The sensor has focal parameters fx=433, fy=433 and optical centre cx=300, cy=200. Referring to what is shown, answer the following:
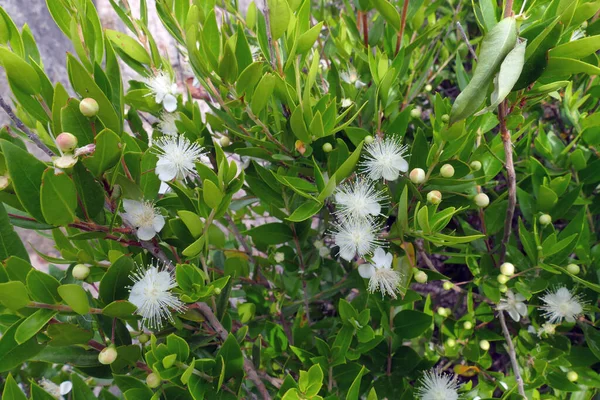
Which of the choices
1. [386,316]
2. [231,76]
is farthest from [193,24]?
[386,316]

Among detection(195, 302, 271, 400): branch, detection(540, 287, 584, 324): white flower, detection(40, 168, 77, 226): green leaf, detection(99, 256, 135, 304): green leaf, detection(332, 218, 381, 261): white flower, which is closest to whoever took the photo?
detection(40, 168, 77, 226): green leaf

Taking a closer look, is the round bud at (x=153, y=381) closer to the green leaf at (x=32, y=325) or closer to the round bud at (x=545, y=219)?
the green leaf at (x=32, y=325)

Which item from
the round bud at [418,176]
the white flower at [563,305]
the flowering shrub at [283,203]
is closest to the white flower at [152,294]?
the flowering shrub at [283,203]

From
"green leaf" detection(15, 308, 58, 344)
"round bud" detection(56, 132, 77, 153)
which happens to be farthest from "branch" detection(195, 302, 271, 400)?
"round bud" detection(56, 132, 77, 153)

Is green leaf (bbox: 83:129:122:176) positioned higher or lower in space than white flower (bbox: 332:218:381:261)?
lower

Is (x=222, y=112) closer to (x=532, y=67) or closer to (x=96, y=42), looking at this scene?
(x=96, y=42)

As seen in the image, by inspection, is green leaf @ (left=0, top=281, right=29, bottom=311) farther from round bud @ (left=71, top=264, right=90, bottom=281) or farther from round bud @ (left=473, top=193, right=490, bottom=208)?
round bud @ (left=473, top=193, right=490, bottom=208)
